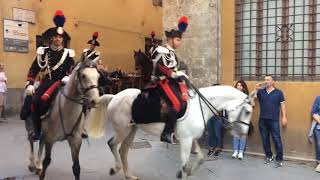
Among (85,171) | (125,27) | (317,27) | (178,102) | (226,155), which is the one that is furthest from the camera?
(125,27)

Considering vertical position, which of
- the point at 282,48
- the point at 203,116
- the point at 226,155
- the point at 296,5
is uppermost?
the point at 296,5

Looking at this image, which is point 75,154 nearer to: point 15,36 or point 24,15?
point 15,36

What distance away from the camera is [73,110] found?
21.6 ft

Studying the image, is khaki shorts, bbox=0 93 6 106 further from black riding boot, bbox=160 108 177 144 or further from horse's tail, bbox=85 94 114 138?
black riding boot, bbox=160 108 177 144

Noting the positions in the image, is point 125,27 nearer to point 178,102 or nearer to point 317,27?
point 317,27

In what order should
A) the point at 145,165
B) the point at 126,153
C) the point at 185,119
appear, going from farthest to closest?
1. the point at 145,165
2. the point at 126,153
3. the point at 185,119

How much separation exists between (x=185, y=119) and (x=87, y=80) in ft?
5.18

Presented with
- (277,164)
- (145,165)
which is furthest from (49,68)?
(277,164)

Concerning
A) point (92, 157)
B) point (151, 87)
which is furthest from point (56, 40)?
point (92, 157)

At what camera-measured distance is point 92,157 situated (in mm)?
9242

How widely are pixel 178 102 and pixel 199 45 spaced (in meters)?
4.03

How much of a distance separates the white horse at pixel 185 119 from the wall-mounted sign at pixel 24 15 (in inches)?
367

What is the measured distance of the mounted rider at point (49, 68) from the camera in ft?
23.0

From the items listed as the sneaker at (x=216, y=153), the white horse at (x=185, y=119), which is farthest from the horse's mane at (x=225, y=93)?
the sneaker at (x=216, y=153)
